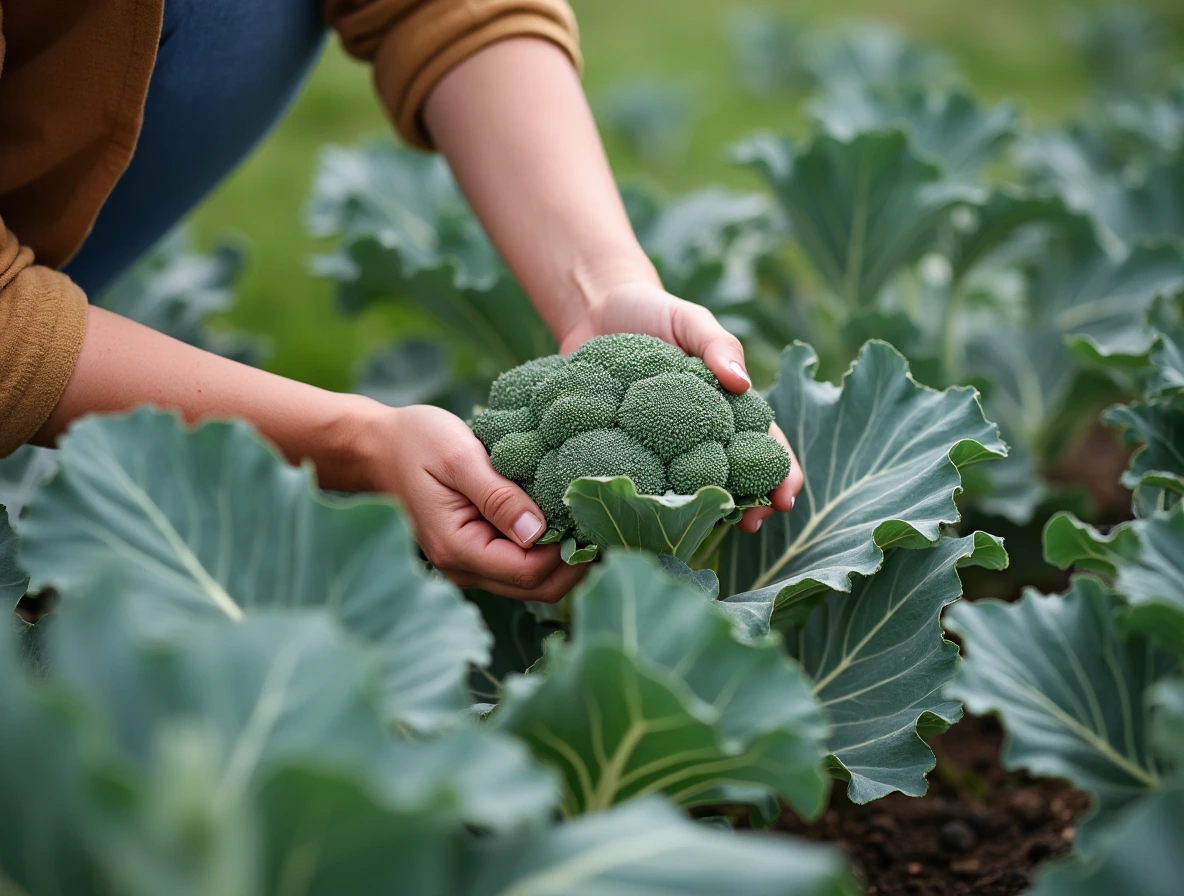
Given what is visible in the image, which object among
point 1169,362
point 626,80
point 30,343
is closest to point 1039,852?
point 1169,362

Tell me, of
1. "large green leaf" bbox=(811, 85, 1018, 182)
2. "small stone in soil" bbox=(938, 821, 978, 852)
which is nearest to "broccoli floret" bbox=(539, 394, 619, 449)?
"small stone in soil" bbox=(938, 821, 978, 852)

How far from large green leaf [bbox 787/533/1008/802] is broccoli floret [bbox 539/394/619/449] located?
0.54 metres

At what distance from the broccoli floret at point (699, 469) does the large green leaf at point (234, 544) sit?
548mm

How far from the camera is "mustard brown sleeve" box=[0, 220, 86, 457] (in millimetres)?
1620

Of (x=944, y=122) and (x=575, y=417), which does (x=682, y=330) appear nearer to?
(x=575, y=417)

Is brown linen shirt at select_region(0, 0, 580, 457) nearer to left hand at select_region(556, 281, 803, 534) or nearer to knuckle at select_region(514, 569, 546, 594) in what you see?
knuckle at select_region(514, 569, 546, 594)

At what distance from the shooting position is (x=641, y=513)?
5.30 feet

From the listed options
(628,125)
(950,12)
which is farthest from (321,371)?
(950,12)

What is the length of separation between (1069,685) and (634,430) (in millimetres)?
760

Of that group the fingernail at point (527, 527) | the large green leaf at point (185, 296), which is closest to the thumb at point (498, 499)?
the fingernail at point (527, 527)

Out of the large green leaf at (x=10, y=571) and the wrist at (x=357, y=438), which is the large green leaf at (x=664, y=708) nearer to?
the wrist at (x=357, y=438)

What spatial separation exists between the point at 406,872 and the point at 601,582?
15.7 inches

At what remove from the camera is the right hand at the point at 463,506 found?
5.54 ft

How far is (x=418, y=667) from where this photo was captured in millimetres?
1251
